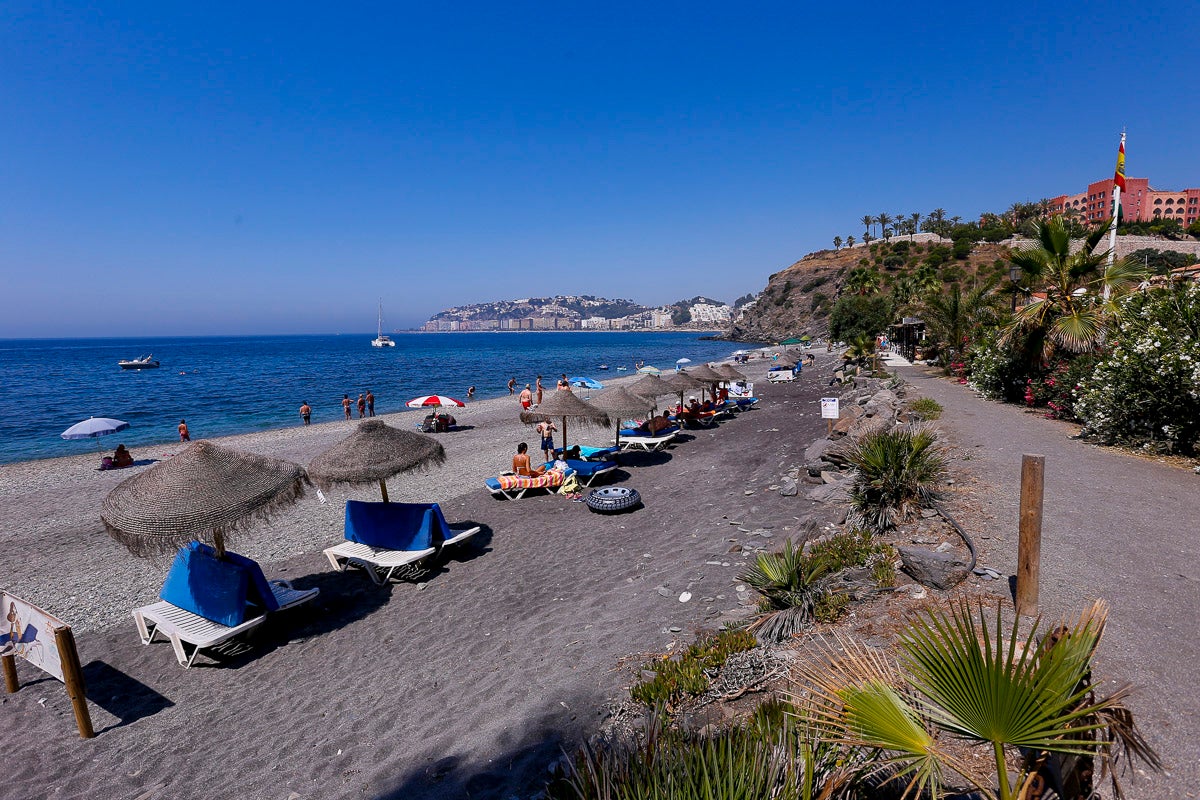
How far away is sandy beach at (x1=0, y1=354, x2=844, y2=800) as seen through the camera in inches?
184

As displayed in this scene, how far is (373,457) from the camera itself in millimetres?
8289

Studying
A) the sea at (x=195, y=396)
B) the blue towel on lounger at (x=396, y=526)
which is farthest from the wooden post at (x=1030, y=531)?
the sea at (x=195, y=396)

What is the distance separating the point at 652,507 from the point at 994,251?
92.3m

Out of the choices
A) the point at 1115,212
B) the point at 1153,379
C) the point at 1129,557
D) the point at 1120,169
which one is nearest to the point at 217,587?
the point at 1129,557

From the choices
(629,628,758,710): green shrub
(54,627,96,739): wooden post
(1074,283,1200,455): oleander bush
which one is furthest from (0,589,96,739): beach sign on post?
(1074,283,1200,455): oleander bush

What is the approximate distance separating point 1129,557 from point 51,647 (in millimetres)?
10480

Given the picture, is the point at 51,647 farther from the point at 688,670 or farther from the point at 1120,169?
the point at 1120,169

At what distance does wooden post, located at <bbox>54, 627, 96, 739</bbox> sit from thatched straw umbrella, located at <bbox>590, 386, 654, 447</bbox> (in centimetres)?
1000

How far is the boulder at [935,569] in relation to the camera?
550cm

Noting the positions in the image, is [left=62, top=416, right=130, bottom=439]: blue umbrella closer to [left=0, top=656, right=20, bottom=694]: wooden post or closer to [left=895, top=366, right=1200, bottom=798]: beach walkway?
[left=0, top=656, right=20, bottom=694]: wooden post

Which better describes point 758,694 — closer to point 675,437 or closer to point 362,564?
point 362,564

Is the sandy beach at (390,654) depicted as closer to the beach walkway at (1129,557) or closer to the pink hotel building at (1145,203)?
the beach walkway at (1129,557)

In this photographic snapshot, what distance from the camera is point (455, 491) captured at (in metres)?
13.2

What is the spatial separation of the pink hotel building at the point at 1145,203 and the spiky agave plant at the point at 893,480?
98.4m
